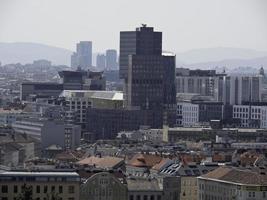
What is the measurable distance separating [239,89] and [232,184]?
3019 inches

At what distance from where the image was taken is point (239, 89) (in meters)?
139

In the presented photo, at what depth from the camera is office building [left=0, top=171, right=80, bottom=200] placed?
5762 cm

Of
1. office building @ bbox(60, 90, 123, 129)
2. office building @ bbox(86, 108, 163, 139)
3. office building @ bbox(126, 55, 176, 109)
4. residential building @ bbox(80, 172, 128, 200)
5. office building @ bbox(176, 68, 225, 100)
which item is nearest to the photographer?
residential building @ bbox(80, 172, 128, 200)

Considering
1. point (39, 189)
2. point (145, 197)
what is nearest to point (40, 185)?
point (39, 189)

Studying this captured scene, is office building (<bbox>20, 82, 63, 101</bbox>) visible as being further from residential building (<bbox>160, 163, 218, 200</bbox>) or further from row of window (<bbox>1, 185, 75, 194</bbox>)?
row of window (<bbox>1, 185, 75, 194</bbox>)

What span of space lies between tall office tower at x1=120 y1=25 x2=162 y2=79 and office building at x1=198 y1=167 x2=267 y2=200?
182 ft

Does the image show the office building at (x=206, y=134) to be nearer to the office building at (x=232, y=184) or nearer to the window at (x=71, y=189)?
the office building at (x=232, y=184)

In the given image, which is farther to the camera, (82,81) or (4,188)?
(82,81)

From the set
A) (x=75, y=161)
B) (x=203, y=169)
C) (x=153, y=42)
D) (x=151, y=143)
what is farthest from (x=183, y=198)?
(x=153, y=42)

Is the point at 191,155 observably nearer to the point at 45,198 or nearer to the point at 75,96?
the point at 45,198

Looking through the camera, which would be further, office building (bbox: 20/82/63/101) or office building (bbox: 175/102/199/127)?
office building (bbox: 20/82/63/101)

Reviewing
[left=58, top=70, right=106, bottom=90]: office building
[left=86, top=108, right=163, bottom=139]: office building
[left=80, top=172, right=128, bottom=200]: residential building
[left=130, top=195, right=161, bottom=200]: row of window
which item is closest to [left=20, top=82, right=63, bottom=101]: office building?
[left=58, top=70, right=106, bottom=90]: office building

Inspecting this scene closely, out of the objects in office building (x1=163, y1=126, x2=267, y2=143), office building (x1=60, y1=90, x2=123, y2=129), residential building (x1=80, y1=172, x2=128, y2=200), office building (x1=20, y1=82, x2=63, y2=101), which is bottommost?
residential building (x1=80, y1=172, x2=128, y2=200)

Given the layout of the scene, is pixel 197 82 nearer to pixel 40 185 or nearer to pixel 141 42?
pixel 141 42
